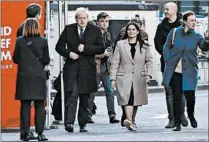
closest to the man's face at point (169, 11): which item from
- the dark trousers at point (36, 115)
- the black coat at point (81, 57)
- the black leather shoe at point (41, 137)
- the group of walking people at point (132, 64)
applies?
the group of walking people at point (132, 64)

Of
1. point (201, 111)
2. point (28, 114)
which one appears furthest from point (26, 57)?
point (201, 111)

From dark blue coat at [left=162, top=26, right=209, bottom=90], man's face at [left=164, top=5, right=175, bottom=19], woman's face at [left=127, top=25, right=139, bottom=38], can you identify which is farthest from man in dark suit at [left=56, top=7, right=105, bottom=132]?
man's face at [left=164, top=5, right=175, bottom=19]

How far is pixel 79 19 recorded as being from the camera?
47.4ft

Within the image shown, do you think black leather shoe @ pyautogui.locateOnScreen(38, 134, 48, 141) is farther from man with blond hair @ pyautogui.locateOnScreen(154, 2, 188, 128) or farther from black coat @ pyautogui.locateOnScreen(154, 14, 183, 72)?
black coat @ pyautogui.locateOnScreen(154, 14, 183, 72)

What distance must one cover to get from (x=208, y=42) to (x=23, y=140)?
9.86ft

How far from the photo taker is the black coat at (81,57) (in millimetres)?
14211

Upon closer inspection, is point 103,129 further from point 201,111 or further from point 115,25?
point 115,25

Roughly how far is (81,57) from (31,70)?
155 cm

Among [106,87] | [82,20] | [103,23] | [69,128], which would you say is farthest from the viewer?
[103,23]

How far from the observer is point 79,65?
14203mm

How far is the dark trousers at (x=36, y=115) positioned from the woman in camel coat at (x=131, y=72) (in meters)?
1.90

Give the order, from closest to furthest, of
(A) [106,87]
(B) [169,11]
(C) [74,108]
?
(C) [74,108] → (B) [169,11] → (A) [106,87]

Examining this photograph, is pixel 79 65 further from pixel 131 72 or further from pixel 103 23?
pixel 103 23

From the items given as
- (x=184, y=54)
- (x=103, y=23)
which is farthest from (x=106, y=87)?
(x=184, y=54)
